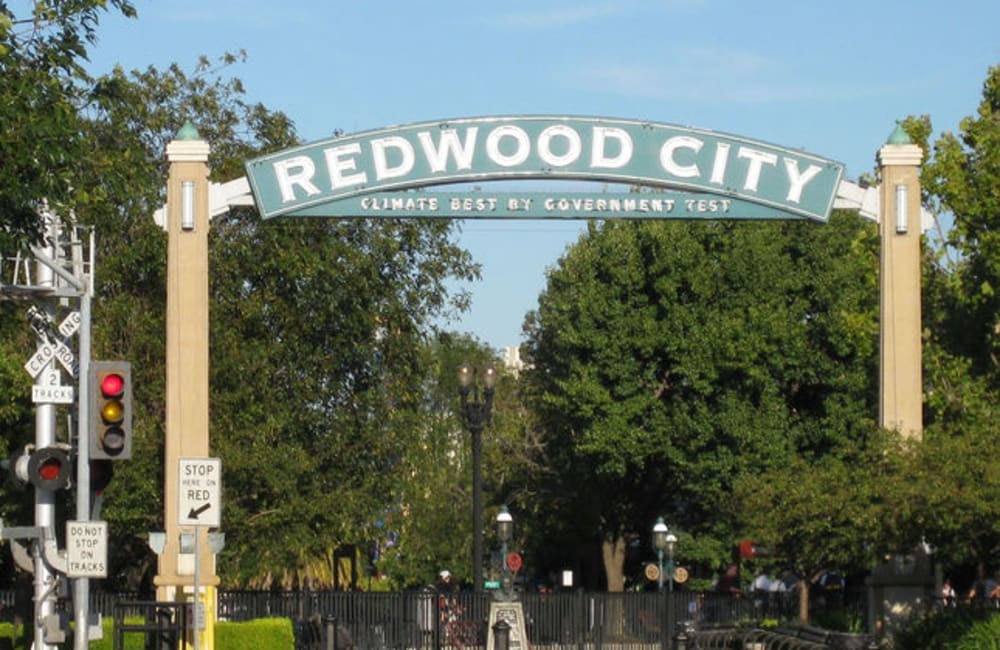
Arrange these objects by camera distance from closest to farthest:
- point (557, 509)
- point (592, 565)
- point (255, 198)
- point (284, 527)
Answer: point (255, 198) < point (284, 527) < point (557, 509) < point (592, 565)

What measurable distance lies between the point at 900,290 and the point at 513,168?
18.6ft


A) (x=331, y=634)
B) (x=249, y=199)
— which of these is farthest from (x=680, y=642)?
(x=249, y=199)

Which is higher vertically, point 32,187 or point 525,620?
point 32,187

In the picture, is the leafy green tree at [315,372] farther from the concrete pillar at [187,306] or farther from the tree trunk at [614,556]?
the tree trunk at [614,556]

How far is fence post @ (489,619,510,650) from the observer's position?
90.9ft

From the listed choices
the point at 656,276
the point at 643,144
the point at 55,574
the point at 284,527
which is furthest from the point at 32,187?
the point at 656,276

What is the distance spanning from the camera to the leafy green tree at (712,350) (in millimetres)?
52344

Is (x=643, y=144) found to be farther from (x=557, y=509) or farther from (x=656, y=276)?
(x=557, y=509)

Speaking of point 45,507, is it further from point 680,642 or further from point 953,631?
point 953,631

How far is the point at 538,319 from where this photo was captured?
6219 centimetres

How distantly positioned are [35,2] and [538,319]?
4346 centimetres

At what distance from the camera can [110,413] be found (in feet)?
63.7

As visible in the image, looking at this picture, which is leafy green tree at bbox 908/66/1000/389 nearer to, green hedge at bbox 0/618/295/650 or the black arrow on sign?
→ green hedge at bbox 0/618/295/650

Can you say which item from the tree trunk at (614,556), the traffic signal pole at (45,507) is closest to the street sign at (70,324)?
the traffic signal pole at (45,507)
